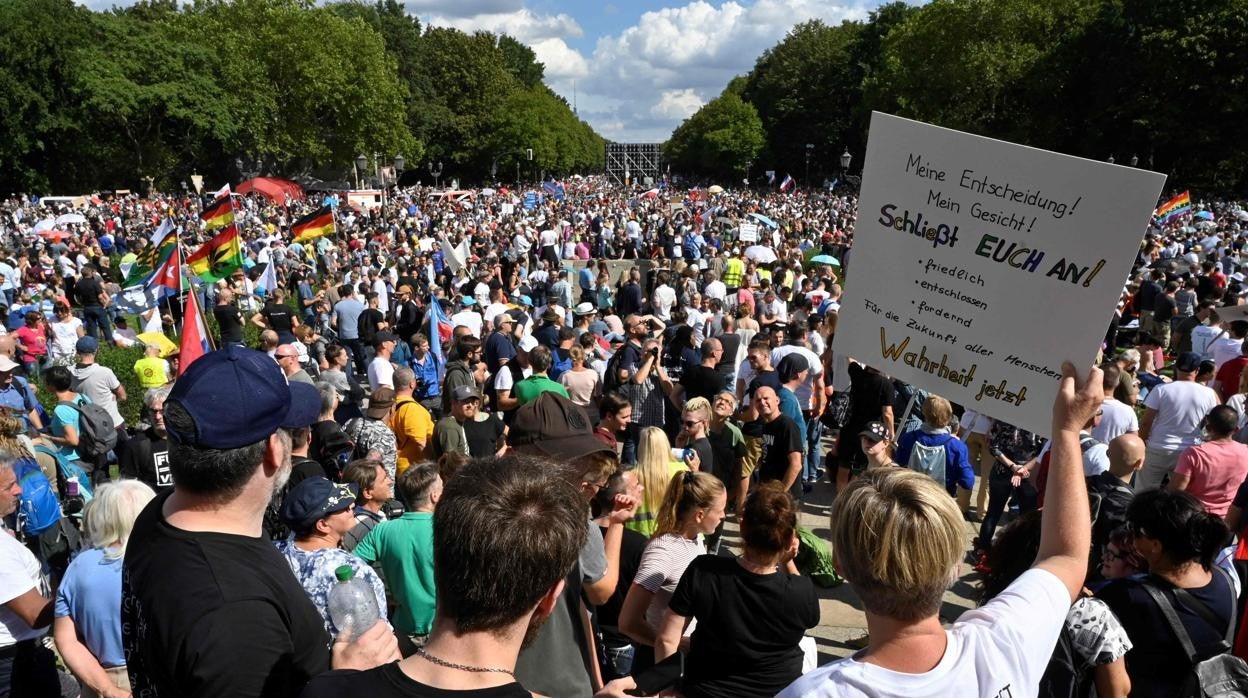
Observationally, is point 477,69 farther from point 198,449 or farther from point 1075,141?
point 198,449

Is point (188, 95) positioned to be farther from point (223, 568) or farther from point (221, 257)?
point (223, 568)

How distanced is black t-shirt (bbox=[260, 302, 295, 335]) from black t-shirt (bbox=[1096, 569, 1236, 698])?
10.2 metres

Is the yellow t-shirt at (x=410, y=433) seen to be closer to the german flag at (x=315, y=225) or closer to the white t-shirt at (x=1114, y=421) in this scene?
the white t-shirt at (x=1114, y=421)

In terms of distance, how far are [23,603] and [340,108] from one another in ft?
189

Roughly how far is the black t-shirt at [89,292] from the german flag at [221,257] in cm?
360

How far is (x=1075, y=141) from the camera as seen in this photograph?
2052 inches

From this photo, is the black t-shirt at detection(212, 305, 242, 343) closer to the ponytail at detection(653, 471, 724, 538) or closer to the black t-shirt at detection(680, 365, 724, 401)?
the black t-shirt at detection(680, 365, 724, 401)

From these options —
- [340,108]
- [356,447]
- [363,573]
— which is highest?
[340,108]

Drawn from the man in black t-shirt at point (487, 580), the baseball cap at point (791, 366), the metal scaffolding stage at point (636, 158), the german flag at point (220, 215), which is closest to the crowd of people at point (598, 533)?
the man in black t-shirt at point (487, 580)

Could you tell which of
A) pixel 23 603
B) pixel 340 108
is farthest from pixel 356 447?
pixel 340 108

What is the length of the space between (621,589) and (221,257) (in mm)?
12071

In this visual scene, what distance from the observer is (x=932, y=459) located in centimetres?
652

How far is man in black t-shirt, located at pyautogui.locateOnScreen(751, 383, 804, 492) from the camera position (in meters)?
6.72

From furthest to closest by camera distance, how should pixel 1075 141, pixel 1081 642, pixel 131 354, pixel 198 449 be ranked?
pixel 1075 141, pixel 131 354, pixel 1081 642, pixel 198 449
